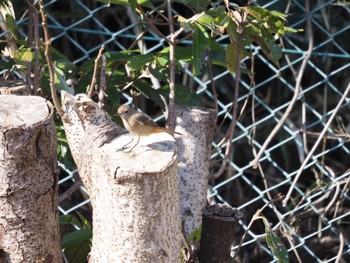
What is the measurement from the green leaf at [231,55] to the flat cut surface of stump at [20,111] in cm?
64

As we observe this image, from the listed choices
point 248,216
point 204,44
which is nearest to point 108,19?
point 248,216

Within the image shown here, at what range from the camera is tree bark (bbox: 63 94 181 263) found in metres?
1.84

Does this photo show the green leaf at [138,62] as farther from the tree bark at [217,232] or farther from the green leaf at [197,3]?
the tree bark at [217,232]

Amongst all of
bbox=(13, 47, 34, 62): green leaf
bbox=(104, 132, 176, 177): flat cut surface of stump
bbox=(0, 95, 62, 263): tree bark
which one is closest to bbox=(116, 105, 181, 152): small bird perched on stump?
bbox=(104, 132, 176, 177): flat cut surface of stump

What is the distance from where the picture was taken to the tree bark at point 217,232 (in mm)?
2113

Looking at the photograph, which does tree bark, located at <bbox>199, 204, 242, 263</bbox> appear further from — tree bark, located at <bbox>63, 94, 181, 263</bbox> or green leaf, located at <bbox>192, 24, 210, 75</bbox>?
green leaf, located at <bbox>192, 24, 210, 75</bbox>

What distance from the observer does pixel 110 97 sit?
7.85ft

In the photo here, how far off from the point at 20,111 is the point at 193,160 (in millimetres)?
547

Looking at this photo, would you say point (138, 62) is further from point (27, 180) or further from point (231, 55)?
point (27, 180)

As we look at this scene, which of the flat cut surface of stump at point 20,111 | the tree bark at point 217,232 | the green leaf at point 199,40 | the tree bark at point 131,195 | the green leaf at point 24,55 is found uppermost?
the green leaf at point 199,40

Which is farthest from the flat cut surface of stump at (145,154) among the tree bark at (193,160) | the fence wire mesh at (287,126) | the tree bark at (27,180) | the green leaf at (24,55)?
Result: the fence wire mesh at (287,126)

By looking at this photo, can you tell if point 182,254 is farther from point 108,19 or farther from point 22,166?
point 108,19

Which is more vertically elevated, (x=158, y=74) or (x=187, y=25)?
(x=187, y=25)

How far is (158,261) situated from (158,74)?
0.64 metres
